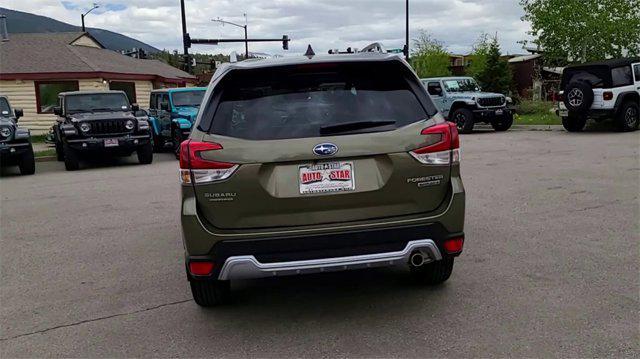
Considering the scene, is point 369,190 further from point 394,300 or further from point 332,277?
point 332,277

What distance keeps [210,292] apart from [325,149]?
1459 mm

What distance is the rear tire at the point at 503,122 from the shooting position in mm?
21219

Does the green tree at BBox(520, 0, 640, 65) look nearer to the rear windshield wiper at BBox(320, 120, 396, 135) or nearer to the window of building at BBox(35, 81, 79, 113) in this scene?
the window of building at BBox(35, 81, 79, 113)

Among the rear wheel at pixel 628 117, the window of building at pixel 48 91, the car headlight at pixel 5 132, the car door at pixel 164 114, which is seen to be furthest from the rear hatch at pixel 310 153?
the window of building at pixel 48 91

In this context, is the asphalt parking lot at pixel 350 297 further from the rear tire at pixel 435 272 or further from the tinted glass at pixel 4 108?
the tinted glass at pixel 4 108

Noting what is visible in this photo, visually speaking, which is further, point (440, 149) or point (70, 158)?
point (70, 158)

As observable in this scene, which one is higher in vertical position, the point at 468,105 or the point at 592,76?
the point at 592,76

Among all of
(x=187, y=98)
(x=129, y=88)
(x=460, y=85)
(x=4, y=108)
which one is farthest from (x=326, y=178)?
(x=129, y=88)

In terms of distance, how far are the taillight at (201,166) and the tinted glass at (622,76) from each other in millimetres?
16850

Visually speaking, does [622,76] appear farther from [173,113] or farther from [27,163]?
[27,163]

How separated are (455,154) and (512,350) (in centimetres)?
126

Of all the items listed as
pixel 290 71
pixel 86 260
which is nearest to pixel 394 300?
pixel 290 71

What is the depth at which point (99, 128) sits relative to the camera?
1458 cm

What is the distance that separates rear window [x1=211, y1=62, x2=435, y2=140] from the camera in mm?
3816
